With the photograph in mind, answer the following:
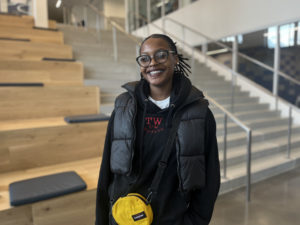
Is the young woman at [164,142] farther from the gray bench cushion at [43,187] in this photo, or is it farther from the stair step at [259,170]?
the stair step at [259,170]

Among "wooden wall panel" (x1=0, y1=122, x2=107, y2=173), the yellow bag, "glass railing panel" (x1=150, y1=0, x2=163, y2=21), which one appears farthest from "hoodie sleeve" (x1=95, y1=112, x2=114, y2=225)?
"glass railing panel" (x1=150, y1=0, x2=163, y2=21)

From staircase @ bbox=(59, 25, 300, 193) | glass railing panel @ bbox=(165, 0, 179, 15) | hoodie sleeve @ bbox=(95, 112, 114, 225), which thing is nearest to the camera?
hoodie sleeve @ bbox=(95, 112, 114, 225)

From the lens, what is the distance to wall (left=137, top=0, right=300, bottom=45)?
4.39m

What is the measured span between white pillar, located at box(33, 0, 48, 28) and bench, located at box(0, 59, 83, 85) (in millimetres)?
2383

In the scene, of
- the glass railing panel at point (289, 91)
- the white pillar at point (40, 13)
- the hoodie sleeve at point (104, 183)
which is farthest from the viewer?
the white pillar at point (40, 13)

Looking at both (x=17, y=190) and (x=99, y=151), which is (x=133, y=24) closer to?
(x=99, y=151)

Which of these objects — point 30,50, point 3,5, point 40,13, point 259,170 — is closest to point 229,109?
point 259,170

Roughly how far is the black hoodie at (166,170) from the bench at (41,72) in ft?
7.26

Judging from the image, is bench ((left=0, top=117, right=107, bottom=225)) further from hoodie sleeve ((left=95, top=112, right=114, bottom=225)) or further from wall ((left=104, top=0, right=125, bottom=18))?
wall ((left=104, top=0, right=125, bottom=18))

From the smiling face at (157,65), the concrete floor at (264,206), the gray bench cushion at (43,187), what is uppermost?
the smiling face at (157,65)

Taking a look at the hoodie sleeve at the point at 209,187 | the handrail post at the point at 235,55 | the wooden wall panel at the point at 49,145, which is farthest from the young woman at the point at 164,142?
the handrail post at the point at 235,55

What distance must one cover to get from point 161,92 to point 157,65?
13 cm

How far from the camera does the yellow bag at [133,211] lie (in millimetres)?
840

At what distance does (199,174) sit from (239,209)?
1.62m
